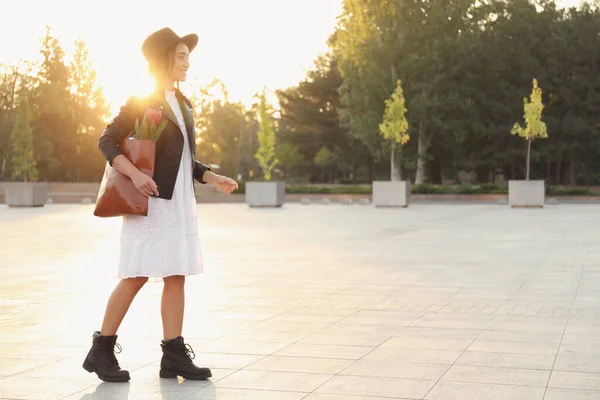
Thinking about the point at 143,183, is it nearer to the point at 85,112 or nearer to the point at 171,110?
the point at 171,110

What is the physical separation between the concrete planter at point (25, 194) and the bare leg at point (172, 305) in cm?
3420

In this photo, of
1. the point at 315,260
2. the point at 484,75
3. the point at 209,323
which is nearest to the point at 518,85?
the point at 484,75

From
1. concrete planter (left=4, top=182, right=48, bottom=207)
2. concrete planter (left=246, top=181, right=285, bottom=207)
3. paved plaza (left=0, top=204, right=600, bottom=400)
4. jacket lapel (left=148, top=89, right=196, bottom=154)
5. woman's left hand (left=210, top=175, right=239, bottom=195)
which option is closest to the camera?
paved plaza (left=0, top=204, right=600, bottom=400)

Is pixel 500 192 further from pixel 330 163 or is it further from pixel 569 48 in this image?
pixel 330 163

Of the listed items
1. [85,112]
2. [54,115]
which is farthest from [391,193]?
[54,115]

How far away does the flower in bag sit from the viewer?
5.58 meters

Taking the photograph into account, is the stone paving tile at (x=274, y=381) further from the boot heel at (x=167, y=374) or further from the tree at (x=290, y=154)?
the tree at (x=290, y=154)

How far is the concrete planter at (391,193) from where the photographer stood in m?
38.3

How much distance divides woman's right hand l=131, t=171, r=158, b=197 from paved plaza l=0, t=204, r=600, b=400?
1.10m

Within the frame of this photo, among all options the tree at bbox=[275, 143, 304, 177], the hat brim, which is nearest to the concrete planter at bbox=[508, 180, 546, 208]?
the tree at bbox=[275, 143, 304, 177]

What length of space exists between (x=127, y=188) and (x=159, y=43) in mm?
906

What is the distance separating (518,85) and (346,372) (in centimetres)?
5391

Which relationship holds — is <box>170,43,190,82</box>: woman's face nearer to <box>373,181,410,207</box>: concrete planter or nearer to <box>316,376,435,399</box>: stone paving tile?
<box>316,376,435,399</box>: stone paving tile

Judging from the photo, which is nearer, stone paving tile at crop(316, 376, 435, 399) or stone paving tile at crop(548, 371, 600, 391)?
stone paving tile at crop(316, 376, 435, 399)
